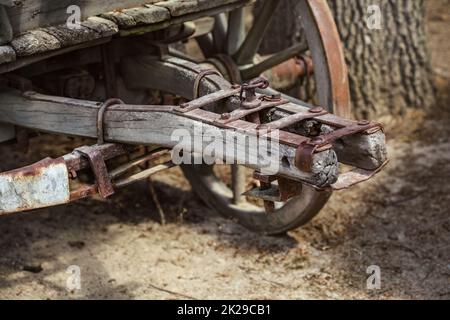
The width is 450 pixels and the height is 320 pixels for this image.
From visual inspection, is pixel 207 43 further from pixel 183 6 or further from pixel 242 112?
pixel 242 112

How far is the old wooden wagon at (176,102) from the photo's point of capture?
2.89 m

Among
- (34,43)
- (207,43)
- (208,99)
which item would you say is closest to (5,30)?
(34,43)

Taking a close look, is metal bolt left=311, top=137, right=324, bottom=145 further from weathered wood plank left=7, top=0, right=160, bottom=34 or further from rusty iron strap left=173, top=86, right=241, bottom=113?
weathered wood plank left=7, top=0, right=160, bottom=34

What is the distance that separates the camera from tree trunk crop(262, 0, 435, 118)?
5.30m

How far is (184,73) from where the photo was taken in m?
3.75

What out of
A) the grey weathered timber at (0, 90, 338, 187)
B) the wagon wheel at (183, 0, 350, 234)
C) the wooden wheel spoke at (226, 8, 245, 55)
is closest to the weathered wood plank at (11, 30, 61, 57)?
the grey weathered timber at (0, 90, 338, 187)

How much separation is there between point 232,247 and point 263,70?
3.12 feet

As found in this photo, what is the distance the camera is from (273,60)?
430 cm

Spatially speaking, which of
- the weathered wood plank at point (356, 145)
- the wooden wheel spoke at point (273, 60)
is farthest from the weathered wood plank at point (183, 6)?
the weathered wood plank at point (356, 145)

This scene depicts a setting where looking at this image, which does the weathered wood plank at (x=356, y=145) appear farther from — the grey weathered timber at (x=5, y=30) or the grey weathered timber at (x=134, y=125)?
the grey weathered timber at (x=5, y=30)

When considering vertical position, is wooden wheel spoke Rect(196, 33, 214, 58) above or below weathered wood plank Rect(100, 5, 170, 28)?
below

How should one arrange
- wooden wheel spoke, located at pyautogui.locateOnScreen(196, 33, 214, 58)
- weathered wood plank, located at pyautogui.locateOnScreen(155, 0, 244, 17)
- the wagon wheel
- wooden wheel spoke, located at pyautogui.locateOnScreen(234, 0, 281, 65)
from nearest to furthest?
weathered wood plank, located at pyautogui.locateOnScreen(155, 0, 244, 17) < the wagon wheel < wooden wheel spoke, located at pyautogui.locateOnScreen(234, 0, 281, 65) < wooden wheel spoke, located at pyautogui.locateOnScreen(196, 33, 214, 58)

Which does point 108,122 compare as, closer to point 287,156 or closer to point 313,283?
point 287,156
